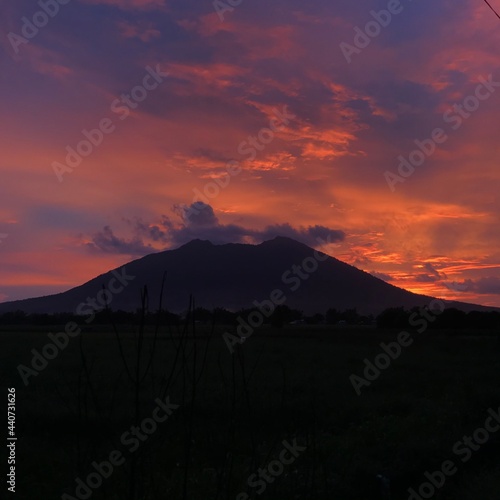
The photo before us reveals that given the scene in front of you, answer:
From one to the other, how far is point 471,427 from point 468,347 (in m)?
28.1

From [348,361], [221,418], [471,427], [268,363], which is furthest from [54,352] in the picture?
[471,427]

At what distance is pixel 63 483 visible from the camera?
395 inches

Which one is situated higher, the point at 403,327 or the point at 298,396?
the point at 403,327

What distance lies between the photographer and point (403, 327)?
7000 cm

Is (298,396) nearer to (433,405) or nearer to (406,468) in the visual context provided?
(433,405)

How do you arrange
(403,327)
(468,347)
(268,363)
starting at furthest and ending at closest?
(403,327) < (468,347) < (268,363)

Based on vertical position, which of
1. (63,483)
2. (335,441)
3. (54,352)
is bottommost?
(63,483)

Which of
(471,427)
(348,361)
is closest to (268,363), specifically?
(348,361)

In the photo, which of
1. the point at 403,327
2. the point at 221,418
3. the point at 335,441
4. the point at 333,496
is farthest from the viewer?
the point at 403,327

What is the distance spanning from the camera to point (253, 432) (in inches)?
212

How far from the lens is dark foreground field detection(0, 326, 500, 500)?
11.6 ft

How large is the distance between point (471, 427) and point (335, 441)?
3175 millimetres

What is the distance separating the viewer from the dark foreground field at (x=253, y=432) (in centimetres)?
353

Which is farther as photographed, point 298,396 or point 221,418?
point 298,396
